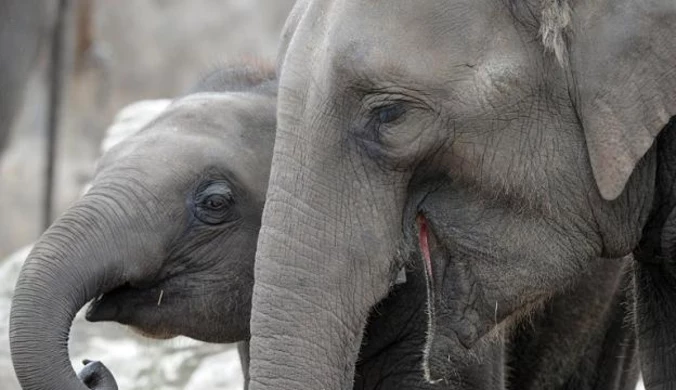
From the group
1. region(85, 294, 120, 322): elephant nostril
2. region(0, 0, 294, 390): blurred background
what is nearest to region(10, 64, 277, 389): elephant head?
region(85, 294, 120, 322): elephant nostril

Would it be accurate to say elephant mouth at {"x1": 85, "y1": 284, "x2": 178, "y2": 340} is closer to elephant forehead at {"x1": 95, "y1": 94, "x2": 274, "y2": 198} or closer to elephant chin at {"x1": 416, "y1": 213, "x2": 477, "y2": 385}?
elephant forehead at {"x1": 95, "y1": 94, "x2": 274, "y2": 198}

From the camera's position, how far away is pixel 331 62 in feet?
12.3

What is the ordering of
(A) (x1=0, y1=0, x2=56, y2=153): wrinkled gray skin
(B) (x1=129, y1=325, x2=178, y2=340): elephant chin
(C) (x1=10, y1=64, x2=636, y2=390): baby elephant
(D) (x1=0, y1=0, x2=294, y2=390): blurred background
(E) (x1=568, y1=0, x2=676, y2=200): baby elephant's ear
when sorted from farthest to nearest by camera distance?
1. (D) (x1=0, y1=0, x2=294, y2=390): blurred background
2. (A) (x1=0, y1=0, x2=56, y2=153): wrinkled gray skin
3. (B) (x1=129, y1=325, x2=178, y2=340): elephant chin
4. (C) (x1=10, y1=64, x2=636, y2=390): baby elephant
5. (E) (x1=568, y1=0, x2=676, y2=200): baby elephant's ear

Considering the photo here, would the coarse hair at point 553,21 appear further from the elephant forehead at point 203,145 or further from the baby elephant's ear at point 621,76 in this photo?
the elephant forehead at point 203,145

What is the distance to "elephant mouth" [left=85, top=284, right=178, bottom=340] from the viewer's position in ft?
15.9

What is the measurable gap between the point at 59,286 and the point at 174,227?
0.44 metres

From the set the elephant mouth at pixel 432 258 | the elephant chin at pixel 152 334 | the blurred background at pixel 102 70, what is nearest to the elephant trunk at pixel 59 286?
the elephant chin at pixel 152 334

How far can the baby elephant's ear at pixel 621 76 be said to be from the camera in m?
3.68

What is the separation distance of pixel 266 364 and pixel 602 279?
2.02 metres

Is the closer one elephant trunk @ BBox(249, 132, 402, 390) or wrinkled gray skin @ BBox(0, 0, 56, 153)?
elephant trunk @ BBox(249, 132, 402, 390)

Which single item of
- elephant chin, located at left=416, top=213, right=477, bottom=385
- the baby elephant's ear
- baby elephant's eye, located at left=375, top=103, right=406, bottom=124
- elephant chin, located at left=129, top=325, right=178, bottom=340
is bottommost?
elephant chin, located at left=129, top=325, right=178, bottom=340

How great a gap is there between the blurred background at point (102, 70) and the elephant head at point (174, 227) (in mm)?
6205

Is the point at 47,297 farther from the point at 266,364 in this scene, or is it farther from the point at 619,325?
the point at 619,325

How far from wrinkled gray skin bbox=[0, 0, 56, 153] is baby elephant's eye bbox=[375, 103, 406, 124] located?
5.66 meters
